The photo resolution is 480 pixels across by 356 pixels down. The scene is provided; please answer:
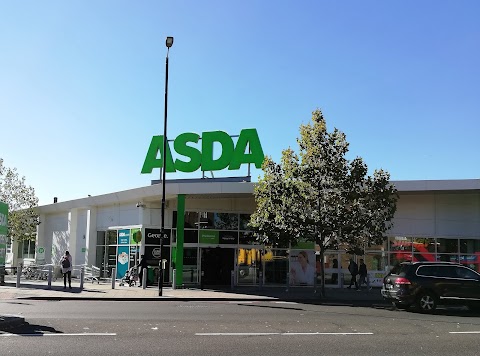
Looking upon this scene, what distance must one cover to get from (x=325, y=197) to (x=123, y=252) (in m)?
12.6

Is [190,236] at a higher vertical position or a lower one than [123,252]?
higher

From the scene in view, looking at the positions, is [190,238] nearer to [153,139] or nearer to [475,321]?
[153,139]

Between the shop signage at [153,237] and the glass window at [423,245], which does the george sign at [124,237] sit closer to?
the shop signage at [153,237]

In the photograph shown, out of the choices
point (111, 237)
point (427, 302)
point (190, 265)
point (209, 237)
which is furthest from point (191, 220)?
point (427, 302)

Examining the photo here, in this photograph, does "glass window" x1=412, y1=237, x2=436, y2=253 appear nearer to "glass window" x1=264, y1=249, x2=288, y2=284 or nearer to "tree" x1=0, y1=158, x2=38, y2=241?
"glass window" x1=264, y1=249, x2=288, y2=284

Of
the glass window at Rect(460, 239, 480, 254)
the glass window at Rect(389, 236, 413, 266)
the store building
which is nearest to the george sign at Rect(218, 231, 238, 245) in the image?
the store building

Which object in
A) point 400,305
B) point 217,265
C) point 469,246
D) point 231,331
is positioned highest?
point 469,246

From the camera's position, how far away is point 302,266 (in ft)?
86.1

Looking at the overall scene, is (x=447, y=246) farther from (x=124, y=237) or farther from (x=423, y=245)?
(x=124, y=237)

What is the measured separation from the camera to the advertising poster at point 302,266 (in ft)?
85.6

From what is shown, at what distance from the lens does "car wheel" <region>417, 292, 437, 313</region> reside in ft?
49.4

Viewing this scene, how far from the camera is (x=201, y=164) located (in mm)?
27484

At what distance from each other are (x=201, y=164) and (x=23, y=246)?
20836 mm

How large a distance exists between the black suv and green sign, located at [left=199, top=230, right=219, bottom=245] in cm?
1180
